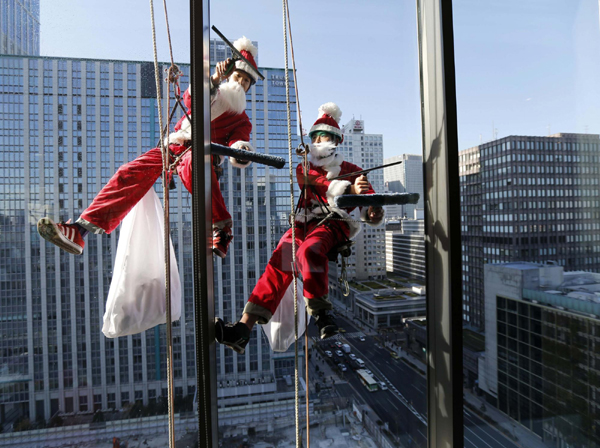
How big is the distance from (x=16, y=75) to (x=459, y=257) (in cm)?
179

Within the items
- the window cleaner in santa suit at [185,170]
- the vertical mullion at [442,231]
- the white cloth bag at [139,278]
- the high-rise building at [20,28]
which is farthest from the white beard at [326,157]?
the high-rise building at [20,28]

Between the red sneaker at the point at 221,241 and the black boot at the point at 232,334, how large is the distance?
22cm

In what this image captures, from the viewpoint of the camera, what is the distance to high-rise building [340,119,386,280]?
1.17m

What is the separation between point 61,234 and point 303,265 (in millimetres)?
754

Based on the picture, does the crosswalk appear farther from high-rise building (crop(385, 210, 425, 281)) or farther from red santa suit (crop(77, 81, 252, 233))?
red santa suit (crop(77, 81, 252, 233))

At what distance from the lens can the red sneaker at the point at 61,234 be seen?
901 millimetres

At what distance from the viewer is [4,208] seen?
1.12 metres

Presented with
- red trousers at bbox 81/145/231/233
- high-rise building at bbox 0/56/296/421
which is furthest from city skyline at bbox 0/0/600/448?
red trousers at bbox 81/145/231/233

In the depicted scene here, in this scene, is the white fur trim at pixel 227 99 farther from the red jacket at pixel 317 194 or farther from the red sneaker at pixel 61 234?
the red sneaker at pixel 61 234

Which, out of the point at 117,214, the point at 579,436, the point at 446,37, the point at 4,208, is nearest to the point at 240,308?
the point at 117,214

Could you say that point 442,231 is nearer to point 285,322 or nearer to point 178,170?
point 285,322

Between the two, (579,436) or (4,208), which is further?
(579,436)

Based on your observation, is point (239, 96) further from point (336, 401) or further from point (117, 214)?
point (336, 401)

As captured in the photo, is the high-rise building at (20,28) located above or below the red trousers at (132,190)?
above
